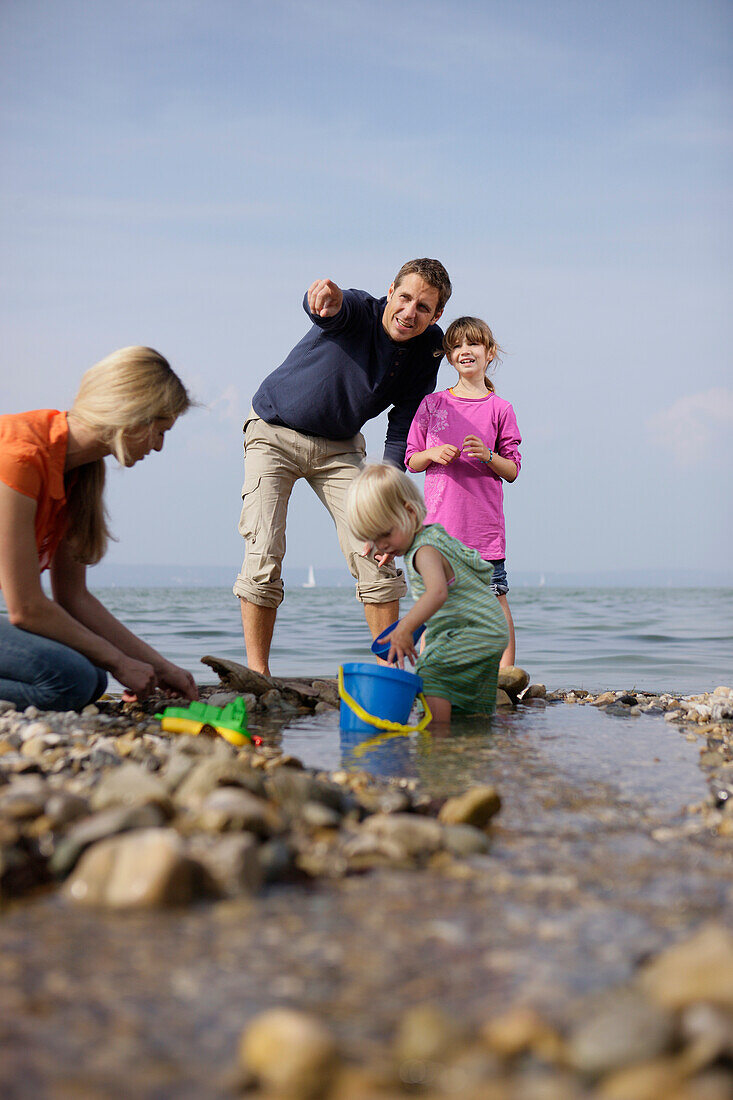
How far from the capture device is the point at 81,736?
3174 millimetres

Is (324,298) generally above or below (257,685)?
above

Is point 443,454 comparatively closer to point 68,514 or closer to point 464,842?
point 68,514

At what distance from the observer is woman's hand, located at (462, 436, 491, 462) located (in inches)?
203

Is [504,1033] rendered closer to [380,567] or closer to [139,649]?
[139,649]

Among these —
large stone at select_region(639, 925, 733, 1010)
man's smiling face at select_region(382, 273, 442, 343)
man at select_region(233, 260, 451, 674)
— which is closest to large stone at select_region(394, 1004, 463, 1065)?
large stone at select_region(639, 925, 733, 1010)

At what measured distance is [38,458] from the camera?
3.38m

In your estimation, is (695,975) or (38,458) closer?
(695,975)

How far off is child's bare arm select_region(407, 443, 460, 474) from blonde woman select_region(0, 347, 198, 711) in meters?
1.91

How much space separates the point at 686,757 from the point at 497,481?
98.0 inches

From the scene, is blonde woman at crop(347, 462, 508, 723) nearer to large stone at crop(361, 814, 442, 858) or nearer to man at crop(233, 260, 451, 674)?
man at crop(233, 260, 451, 674)

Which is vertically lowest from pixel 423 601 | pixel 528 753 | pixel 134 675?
pixel 528 753

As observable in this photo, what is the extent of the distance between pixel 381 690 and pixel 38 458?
170 centimetres

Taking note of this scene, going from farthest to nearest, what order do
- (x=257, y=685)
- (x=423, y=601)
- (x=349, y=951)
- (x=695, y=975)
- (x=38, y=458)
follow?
(x=257, y=685)
(x=423, y=601)
(x=38, y=458)
(x=349, y=951)
(x=695, y=975)

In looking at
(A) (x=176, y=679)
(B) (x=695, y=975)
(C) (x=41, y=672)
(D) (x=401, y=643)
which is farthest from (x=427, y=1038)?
(A) (x=176, y=679)
